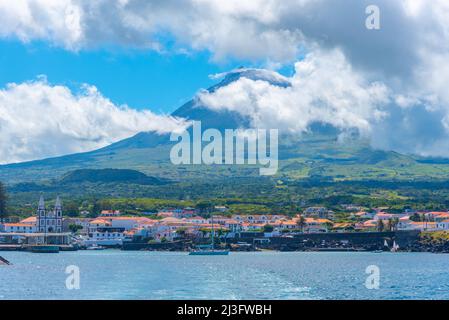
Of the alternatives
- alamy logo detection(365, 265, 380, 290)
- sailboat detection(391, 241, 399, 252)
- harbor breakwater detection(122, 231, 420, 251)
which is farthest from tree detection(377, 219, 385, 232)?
alamy logo detection(365, 265, 380, 290)

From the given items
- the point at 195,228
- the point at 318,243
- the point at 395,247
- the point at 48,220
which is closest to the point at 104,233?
the point at 48,220

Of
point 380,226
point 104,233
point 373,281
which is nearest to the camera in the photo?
point 373,281

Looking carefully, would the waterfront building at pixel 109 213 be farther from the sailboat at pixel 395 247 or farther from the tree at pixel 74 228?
the sailboat at pixel 395 247

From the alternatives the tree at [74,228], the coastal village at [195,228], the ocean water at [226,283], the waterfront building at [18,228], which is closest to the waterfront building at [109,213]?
the coastal village at [195,228]

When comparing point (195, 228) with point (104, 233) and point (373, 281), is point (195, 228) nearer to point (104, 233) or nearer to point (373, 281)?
point (104, 233)

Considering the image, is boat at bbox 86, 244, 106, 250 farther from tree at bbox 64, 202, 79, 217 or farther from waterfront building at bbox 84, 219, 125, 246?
tree at bbox 64, 202, 79, 217

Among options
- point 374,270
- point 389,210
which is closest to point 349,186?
point 389,210
